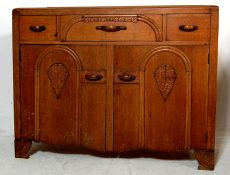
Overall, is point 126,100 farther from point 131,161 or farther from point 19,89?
point 19,89

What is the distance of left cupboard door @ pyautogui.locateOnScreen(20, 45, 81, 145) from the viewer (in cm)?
237

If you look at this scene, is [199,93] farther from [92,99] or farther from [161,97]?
[92,99]

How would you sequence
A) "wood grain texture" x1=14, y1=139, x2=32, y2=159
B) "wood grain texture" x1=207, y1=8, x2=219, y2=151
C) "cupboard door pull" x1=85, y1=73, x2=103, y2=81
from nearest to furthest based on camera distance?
"wood grain texture" x1=207, y1=8, x2=219, y2=151, "cupboard door pull" x1=85, y1=73, x2=103, y2=81, "wood grain texture" x1=14, y1=139, x2=32, y2=159

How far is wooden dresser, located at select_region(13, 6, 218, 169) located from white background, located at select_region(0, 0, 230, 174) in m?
0.71

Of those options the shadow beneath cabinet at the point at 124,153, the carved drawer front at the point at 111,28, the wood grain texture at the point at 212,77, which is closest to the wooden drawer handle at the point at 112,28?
the carved drawer front at the point at 111,28

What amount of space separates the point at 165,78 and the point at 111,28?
0.38 meters

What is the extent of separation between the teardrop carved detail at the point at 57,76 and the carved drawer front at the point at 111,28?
154 millimetres

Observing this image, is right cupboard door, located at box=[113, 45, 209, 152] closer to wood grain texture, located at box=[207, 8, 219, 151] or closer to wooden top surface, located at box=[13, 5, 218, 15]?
wood grain texture, located at box=[207, 8, 219, 151]

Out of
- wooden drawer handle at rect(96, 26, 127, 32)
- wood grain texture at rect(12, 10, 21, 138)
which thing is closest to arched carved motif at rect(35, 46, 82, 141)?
wood grain texture at rect(12, 10, 21, 138)

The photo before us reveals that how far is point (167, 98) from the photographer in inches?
90.4

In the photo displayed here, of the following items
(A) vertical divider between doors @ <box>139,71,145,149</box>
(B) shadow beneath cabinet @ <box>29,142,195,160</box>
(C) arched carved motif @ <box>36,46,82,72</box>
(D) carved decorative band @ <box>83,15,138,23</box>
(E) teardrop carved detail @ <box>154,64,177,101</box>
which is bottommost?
(B) shadow beneath cabinet @ <box>29,142,195,160</box>
